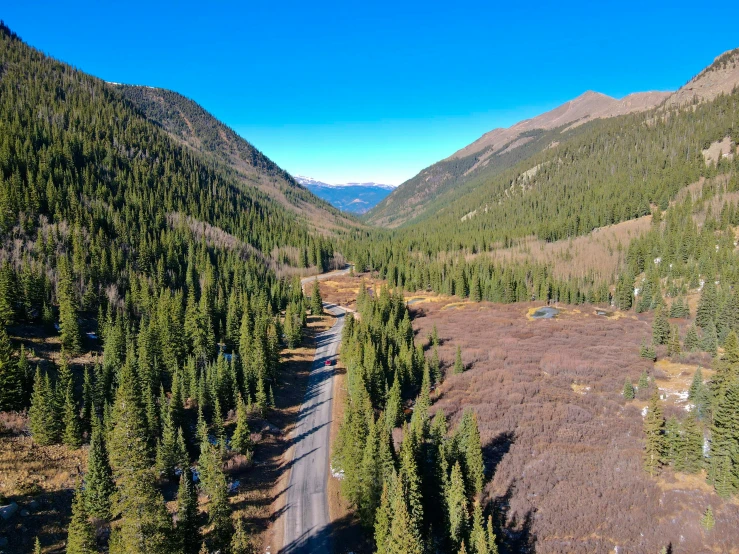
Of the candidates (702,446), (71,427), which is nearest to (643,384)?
(702,446)

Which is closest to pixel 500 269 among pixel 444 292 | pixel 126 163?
pixel 444 292

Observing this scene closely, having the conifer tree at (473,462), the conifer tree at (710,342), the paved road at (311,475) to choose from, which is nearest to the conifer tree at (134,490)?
the paved road at (311,475)

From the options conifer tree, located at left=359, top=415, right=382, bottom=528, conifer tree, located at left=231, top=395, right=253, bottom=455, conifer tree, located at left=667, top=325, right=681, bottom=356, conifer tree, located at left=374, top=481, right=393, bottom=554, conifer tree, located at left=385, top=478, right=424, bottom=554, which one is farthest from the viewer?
conifer tree, located at left=667, top=325, right=681, bottom=356

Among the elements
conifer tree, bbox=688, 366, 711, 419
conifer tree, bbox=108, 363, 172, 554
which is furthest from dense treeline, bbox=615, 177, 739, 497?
conifer tree, bbox=108, 363, 172, 554

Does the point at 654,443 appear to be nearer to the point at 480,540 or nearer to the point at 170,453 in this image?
the point at 480,540

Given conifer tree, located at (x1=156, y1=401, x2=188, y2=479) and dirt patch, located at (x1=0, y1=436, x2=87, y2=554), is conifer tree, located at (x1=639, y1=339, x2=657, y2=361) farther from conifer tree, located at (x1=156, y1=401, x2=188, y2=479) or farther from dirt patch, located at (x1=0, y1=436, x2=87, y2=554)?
dirt patch, located at (x1=0, y1=436, x2=87, y2=554)

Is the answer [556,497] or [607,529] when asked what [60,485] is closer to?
[556,497]
